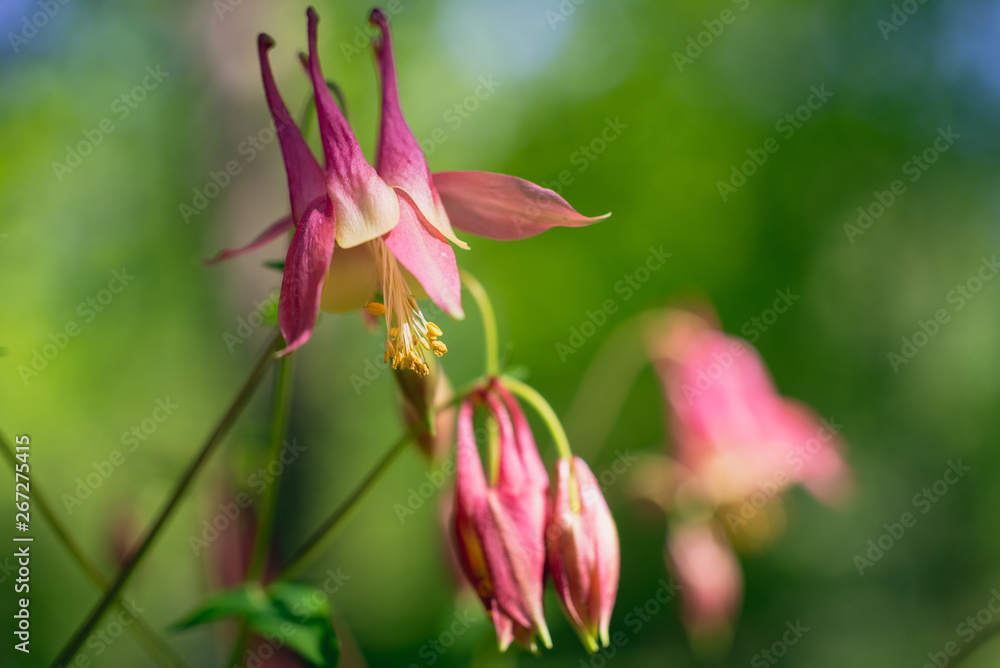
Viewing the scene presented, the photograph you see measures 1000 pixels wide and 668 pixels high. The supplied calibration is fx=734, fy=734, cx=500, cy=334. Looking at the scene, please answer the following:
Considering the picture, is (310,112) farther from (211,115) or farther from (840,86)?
(840,86)

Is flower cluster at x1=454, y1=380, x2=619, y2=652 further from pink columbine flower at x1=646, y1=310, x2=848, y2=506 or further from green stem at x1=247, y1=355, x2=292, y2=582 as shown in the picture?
pink columbine flower at x1=646, y1=310, x2=848, y2=506

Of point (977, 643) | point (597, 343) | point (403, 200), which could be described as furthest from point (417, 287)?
point (597, 343)

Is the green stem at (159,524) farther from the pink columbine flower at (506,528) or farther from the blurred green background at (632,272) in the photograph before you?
the blurred green background at (632,272)

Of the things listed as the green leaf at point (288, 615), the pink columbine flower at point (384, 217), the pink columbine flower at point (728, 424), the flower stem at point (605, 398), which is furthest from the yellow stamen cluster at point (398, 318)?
the flower stem at point (605, 398)

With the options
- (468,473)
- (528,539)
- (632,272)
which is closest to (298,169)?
(468,473)

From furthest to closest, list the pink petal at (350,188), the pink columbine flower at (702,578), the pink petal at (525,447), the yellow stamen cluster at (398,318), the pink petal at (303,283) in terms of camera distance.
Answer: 1. the pink columbine flower at (702,578)
2. the pink petal at (525,447)
3. the yellow stamen cluster at (398,318)
4. the pink petal at (350,188)
5. the pink petal at (303,283)
